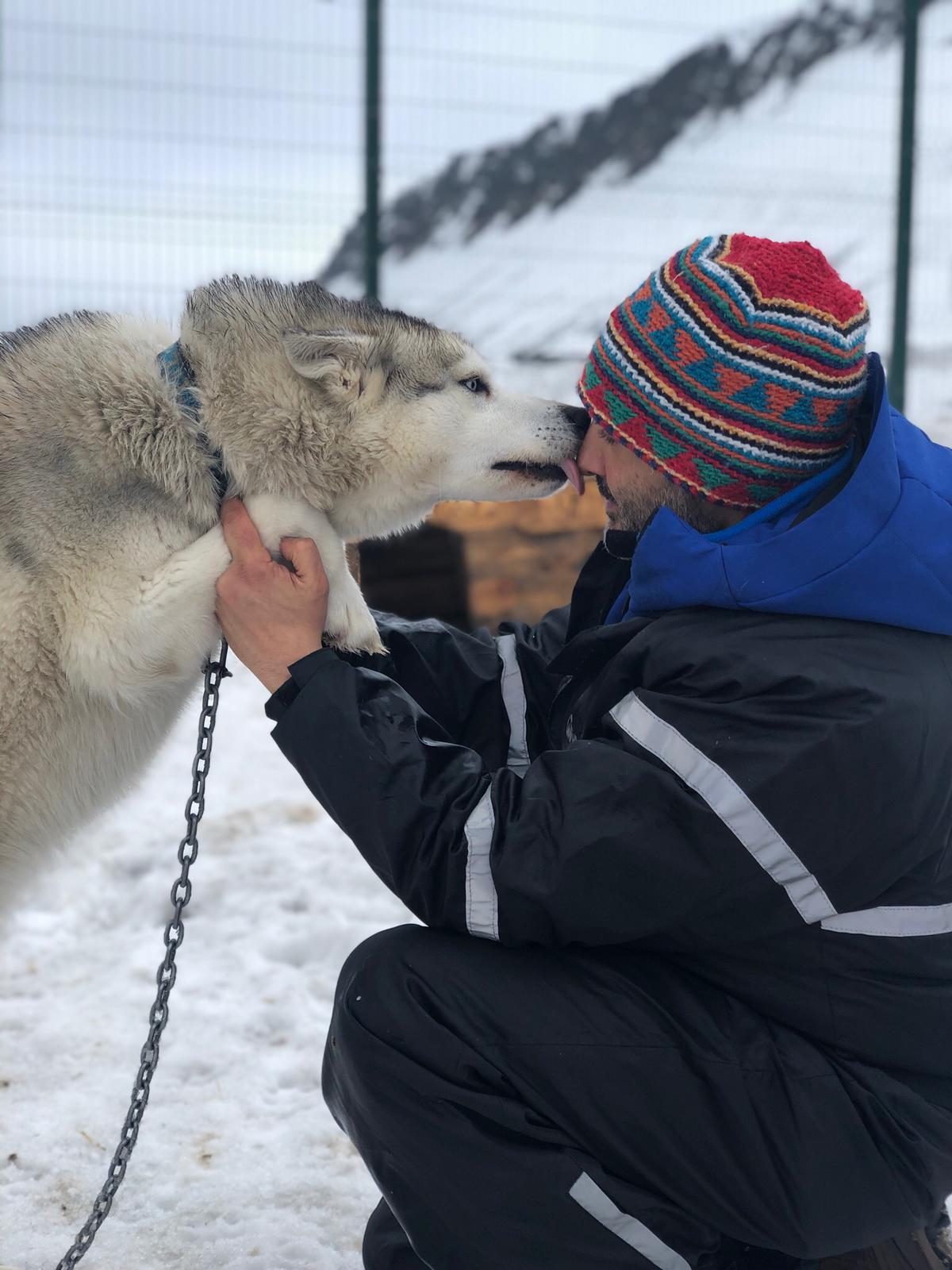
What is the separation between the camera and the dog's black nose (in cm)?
220

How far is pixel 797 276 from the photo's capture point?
5.63 feet

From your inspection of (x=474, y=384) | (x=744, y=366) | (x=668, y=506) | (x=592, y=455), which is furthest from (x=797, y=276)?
(x=474, y=384)

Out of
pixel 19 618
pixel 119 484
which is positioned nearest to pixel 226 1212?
pixel 19 618

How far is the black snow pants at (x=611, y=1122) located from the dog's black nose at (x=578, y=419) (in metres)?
0.96

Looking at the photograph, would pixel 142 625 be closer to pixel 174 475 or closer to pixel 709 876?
pixel 174 475

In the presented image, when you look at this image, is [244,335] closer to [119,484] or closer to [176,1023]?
[119,484]

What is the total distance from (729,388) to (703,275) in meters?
0.18

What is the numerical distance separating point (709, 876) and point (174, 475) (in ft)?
3.41

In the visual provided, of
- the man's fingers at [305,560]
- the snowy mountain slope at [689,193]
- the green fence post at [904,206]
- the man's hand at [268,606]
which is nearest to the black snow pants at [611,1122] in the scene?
the man's hand at [268,606]

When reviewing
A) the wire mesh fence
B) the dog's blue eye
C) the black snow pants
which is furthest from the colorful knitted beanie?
the wire mesh fence

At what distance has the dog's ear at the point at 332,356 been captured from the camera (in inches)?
78.7

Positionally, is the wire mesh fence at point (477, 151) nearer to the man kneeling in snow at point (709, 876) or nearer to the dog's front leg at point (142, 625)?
the dog's front leg at point (142, 625)

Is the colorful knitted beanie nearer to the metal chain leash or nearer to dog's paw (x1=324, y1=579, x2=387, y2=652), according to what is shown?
dog's paw (x1=324, y1=579, x2=387, y2=652)

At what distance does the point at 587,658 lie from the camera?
1.84 metres
